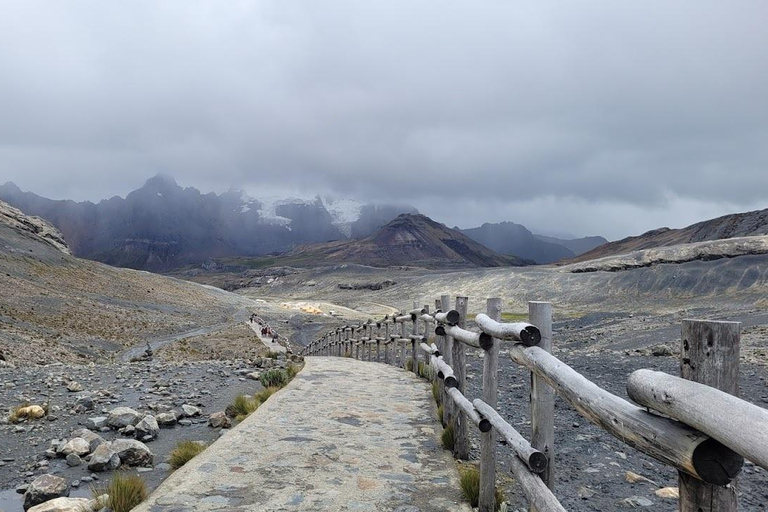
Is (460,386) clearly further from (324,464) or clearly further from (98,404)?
A: (98,404)

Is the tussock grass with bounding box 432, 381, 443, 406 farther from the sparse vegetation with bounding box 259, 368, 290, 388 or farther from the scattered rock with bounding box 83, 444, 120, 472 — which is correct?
the scattered rock with bounding box 83, 444, 120, 472

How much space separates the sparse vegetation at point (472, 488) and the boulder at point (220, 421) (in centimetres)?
478

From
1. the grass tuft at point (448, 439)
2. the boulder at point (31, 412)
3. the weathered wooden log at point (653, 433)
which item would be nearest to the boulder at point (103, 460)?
the boulder at point (31, 412)

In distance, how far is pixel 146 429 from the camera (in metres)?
7.98

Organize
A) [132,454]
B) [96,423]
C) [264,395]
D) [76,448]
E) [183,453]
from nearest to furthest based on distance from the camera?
1. [183,453]
2. [132,454]
3. [76,448]
4. [96,423]
5. [264,395]

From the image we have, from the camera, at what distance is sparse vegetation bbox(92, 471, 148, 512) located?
4734 millimetres

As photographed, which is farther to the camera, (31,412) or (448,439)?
(31,412)

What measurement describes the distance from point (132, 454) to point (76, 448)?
0.94 meters

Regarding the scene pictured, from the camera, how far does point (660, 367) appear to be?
54.2 ft

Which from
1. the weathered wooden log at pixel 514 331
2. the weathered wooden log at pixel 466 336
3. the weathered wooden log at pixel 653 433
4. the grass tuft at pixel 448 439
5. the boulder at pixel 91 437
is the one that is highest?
the weathered wooden log at pixel 514 331

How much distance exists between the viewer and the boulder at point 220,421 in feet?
28.6

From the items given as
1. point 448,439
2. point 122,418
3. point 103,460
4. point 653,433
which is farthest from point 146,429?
point 653,433

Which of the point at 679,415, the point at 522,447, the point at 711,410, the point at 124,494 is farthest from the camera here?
the point at 124,494

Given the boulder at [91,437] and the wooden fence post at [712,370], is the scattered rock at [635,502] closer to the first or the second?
the wooden fence post at [712,370]
